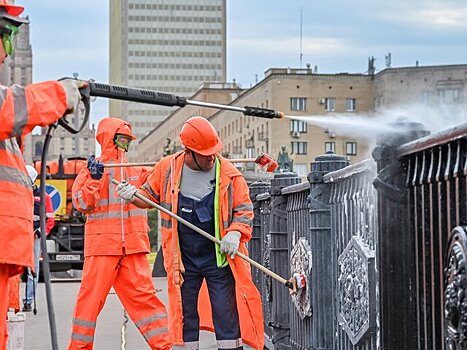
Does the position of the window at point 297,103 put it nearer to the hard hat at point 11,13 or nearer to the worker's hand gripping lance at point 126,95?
the worker's hand gripping lance at point 126,95

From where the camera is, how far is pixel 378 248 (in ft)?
17.4

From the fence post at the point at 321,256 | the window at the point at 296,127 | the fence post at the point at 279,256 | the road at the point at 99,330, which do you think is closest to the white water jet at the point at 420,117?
the fence post at the point at 321,256

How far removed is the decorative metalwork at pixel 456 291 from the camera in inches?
153

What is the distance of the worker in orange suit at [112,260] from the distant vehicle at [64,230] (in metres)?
15.2

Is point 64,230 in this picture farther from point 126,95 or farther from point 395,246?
point 395,246

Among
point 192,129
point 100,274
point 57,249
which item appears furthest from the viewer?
point 57,249

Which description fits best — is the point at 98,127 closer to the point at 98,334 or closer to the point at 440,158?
the point at 98,334

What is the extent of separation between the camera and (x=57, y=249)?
25.7 metres

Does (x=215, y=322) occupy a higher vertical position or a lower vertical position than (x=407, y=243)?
lower

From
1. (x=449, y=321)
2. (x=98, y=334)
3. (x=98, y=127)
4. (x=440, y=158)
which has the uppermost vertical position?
(x=98, y=127)

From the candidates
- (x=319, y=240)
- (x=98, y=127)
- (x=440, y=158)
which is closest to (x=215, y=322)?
(x=319, y=240)

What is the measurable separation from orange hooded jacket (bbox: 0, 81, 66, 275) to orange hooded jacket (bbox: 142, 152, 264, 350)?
3.19 metres

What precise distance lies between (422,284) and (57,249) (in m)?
21.4

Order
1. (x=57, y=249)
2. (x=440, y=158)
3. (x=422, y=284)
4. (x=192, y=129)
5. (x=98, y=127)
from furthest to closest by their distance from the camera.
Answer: (x=57, y=249), (x=98, y=127), (x=192, y=129), (x=422, y=284), (x=440, y=158)
